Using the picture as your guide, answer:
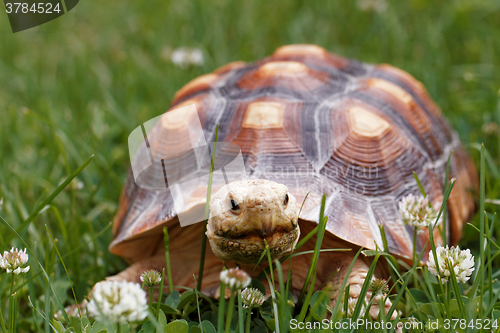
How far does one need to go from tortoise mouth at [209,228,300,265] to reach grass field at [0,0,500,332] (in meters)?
0.92

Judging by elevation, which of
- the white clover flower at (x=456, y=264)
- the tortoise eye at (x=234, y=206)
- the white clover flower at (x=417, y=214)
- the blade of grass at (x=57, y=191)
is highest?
the blade of grass at (x=57, y=191)

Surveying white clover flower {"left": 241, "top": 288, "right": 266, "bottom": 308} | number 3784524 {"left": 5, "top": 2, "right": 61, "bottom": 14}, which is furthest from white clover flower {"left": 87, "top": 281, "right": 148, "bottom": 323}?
number 3784524 {"left": 5, "top": 2, "right": 61, "bottom": 14}

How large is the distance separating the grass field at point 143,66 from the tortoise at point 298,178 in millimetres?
381

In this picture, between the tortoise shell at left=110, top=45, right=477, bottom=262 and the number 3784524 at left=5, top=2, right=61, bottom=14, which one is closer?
the tortoise shell at left=110, top=45, right=477, bottom=262

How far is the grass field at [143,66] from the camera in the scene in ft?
9.34

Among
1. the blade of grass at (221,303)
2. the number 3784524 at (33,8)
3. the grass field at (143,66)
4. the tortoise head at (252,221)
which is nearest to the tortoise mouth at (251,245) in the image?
the tortoise head at (252,221)

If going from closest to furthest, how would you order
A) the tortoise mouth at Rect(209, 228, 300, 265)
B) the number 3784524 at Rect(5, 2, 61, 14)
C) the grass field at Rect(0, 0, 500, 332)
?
1. the tortoise mouth at Rect(209, 228, 300, 265)
2. the number 3784524 at Rect(5, 2, 61, 14)
3. the grass field at Rect(0, 0, 500, 332)

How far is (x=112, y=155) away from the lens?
10.5 feet

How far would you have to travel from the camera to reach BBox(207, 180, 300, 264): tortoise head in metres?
1.48

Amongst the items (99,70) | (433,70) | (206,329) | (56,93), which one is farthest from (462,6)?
(206,329)

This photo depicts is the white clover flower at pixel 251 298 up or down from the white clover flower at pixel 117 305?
down

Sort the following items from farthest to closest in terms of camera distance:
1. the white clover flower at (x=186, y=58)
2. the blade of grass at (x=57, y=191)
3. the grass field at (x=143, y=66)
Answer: the white clover flower at (x=186, y=58), the grass field at (x=143, y=66), the blade of grass at (x=57, y=191)

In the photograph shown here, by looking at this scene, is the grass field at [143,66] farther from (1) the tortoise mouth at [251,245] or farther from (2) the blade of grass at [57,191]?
(1) the tortoise mouth at [251,245]

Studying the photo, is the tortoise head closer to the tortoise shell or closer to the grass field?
the tortoise shell
